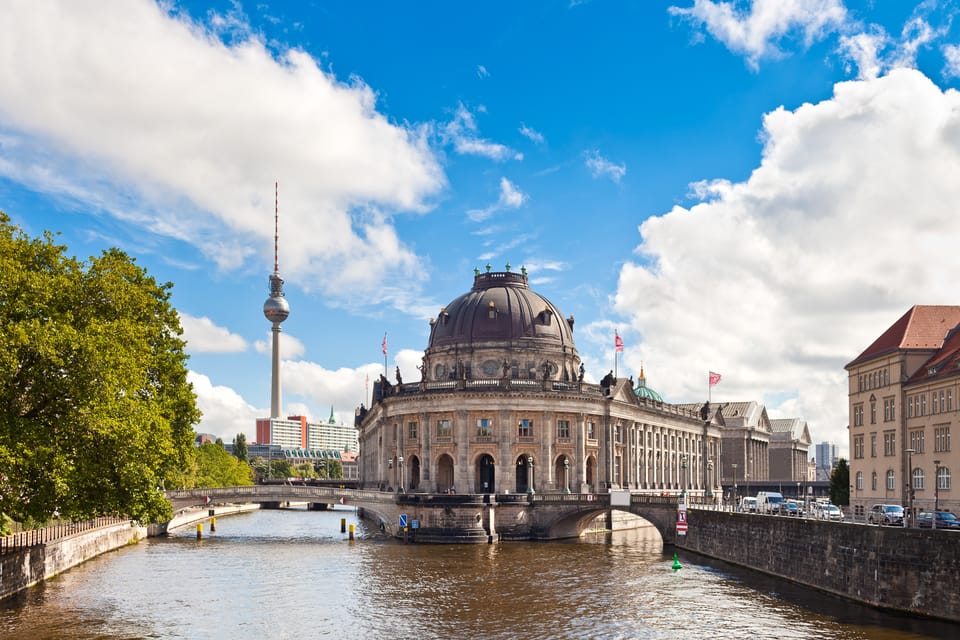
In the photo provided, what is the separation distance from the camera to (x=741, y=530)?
70.9 meters

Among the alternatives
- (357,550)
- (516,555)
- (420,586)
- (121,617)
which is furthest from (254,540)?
(121,617)

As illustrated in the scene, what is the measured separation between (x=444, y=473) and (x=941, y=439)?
53206 millimetres

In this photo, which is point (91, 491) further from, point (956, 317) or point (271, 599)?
point (956, 317)

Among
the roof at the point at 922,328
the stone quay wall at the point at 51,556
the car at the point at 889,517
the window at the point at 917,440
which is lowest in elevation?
the stone quay wall at the point at 51,556

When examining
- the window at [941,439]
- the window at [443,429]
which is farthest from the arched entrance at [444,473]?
the window at [941,439]

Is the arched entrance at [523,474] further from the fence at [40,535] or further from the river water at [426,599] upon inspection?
the fence at [40,535]

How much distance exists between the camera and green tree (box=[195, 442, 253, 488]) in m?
142

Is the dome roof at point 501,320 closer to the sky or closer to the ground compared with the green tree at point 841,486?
closer to the sky

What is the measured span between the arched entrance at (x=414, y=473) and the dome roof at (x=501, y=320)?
16135 mm

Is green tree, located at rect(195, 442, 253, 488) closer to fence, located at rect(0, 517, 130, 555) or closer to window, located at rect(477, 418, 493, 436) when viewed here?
window, located at rect(477, 418, 493, 436)

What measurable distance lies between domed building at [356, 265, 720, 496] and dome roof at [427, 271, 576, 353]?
14 cm

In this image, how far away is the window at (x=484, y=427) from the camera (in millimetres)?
105688

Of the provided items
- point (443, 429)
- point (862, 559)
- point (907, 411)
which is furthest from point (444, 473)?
point (862, 559)

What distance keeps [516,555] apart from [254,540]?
98.4 feet
